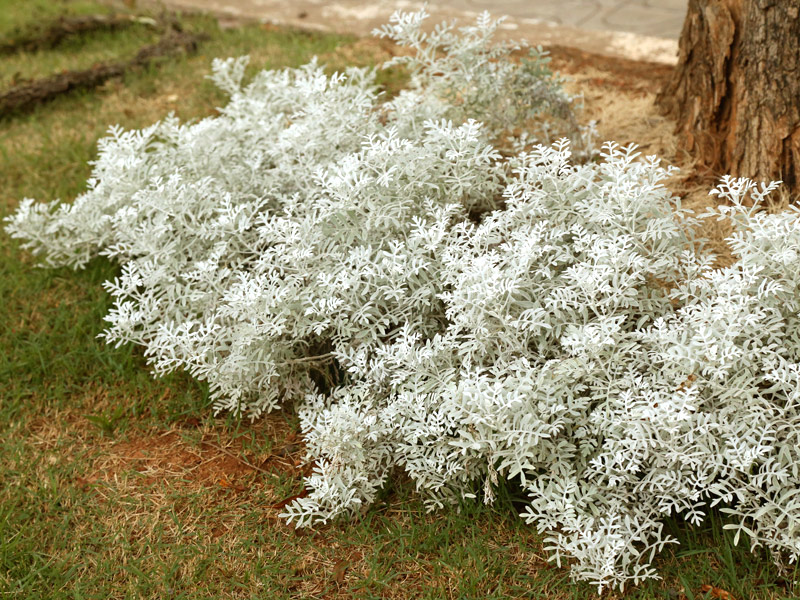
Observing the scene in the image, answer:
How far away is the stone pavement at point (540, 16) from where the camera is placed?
5.27m

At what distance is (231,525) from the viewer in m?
2.62

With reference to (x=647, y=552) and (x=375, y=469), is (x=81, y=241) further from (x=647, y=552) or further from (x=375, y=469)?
(x=647, y=552)

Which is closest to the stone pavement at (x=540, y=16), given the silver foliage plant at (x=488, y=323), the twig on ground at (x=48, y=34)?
the twig on ground at (x=48, y=34)

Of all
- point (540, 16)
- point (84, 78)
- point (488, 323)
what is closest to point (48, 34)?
point (84, 78)

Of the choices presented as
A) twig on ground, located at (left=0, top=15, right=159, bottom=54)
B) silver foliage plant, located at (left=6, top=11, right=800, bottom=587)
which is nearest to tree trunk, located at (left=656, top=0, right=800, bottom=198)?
silver foliage plant, located at (left=6, top=11, right=800, bottom=587)

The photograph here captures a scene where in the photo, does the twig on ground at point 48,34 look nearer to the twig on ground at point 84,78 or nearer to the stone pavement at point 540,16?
the twig on ground at point 84,78

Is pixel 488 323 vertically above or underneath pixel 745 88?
underneath

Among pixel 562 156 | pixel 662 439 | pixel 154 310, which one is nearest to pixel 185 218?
pixel 154 310

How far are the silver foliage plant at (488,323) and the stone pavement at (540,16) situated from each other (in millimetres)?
2020

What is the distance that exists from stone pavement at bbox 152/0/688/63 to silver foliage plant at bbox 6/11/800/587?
202 centimetres

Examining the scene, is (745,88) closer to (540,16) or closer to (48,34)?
(540,16)

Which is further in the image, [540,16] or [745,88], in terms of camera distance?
[540,16]

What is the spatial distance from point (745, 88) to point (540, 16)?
3278 mm

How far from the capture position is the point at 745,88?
3.23 m
